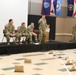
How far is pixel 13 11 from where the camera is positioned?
33.9 ft

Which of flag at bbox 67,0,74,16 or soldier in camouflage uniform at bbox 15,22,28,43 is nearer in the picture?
soldier in camouflage uniform at bbox 15,22,28,43

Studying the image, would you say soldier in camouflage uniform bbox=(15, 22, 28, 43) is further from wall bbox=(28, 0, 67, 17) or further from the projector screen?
wall bbox=(28, 0, 67, 17)

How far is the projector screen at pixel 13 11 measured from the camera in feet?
32.4

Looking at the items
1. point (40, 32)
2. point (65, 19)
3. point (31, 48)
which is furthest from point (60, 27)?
point (31, 48)

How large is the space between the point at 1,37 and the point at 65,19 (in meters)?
5.74

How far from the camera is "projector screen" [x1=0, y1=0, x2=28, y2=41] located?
989 cm

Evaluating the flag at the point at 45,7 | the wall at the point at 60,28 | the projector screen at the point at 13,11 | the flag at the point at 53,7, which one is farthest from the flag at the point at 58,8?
the projector screen at the point at 13,11

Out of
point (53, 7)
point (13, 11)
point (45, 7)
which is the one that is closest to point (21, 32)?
point (13, 11)

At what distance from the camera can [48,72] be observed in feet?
16.7

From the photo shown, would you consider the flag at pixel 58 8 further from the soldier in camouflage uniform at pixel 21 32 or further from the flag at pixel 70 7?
the soldier in camouflage uniform at pixel 21 32

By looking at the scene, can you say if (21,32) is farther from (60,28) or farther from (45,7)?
(60,28)

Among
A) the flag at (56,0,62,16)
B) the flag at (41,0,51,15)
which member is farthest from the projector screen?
the flag at (56,0,62,16)

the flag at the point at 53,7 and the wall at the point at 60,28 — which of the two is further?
the wall at the point at 60,28

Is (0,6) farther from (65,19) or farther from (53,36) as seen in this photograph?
(65,19)
